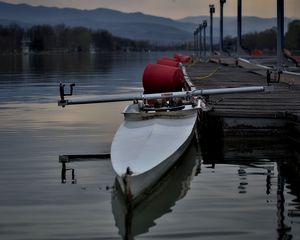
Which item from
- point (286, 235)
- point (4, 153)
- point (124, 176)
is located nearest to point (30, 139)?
point (4, 153)

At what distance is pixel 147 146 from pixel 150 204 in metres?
2.29

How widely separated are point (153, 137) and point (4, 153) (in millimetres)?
5838

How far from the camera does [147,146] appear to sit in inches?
607

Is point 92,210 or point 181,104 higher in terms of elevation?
point 181,104

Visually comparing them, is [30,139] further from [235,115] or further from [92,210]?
[92,210]

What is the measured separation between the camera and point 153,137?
1636cm

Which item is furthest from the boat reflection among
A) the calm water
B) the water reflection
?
the water reflection

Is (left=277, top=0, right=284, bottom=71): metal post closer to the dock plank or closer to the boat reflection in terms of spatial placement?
the dock plank

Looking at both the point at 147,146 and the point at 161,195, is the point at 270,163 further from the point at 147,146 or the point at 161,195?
the point at 161,195

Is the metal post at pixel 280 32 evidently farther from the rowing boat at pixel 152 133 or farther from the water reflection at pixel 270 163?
the water reflection at pixel 270 163

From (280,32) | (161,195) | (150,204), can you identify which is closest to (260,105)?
(161,195)

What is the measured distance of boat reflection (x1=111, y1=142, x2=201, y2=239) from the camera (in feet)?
40.1

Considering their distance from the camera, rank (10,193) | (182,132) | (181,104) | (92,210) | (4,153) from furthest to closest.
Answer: (181,104), (4,153), (182,132), (10,193), (92,210)

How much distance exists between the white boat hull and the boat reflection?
244 millimetres
